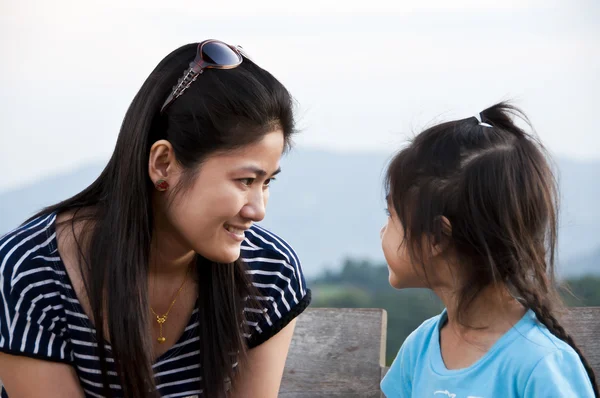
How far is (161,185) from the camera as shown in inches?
77.4

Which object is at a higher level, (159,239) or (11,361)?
(159,239)

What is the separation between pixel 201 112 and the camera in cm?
190

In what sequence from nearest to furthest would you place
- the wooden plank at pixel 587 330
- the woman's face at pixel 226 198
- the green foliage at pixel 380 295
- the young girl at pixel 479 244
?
the young girl at pixel 479 244 → the woman's face at pixel 226 198 → the wooden plank at pixel 587 330 → the green foliage at pixel 380 295

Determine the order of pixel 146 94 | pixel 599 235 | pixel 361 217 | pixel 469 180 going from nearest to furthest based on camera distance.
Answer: pixel 469 180 → pixel 146 94 → pixel 599 235 → pixel 361 217

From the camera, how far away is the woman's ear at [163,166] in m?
1.93

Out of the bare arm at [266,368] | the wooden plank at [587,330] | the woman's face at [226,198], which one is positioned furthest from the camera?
the bare arm at [266,368]

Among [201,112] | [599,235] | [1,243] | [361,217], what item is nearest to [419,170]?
[201,112]

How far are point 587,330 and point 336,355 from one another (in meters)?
0.65

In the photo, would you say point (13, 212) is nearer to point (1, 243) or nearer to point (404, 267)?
point (1, 243)

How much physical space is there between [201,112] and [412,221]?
0.55 metres

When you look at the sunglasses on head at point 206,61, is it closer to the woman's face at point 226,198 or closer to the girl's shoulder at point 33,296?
the woman's face at point 226,198

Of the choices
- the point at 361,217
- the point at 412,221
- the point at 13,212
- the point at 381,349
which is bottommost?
the point at 361,217

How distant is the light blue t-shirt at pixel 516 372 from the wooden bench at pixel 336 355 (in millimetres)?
250

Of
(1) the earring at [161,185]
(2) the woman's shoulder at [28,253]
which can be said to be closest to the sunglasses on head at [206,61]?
(1) the earring at [161,185]
